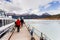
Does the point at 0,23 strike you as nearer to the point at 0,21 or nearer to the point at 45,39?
the point at 0,21

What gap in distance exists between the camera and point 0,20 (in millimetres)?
15578

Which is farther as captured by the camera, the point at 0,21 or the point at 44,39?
the point at 0,21

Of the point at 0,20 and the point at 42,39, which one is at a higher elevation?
the point at 0,20

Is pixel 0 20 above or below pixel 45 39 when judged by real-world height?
above

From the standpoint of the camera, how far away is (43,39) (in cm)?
1038

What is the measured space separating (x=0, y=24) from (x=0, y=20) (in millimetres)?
673

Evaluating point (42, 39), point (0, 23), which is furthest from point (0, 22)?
point (42, 39)

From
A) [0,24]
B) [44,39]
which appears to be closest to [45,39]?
[44,39]

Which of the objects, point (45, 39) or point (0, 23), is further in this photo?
point (0, 23)

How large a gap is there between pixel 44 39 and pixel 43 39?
0.22 m

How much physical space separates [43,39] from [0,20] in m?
6.41

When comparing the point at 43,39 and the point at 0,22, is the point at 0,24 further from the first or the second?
the point at 43,39

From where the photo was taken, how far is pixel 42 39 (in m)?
10.5

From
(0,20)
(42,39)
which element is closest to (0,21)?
(0,20)
